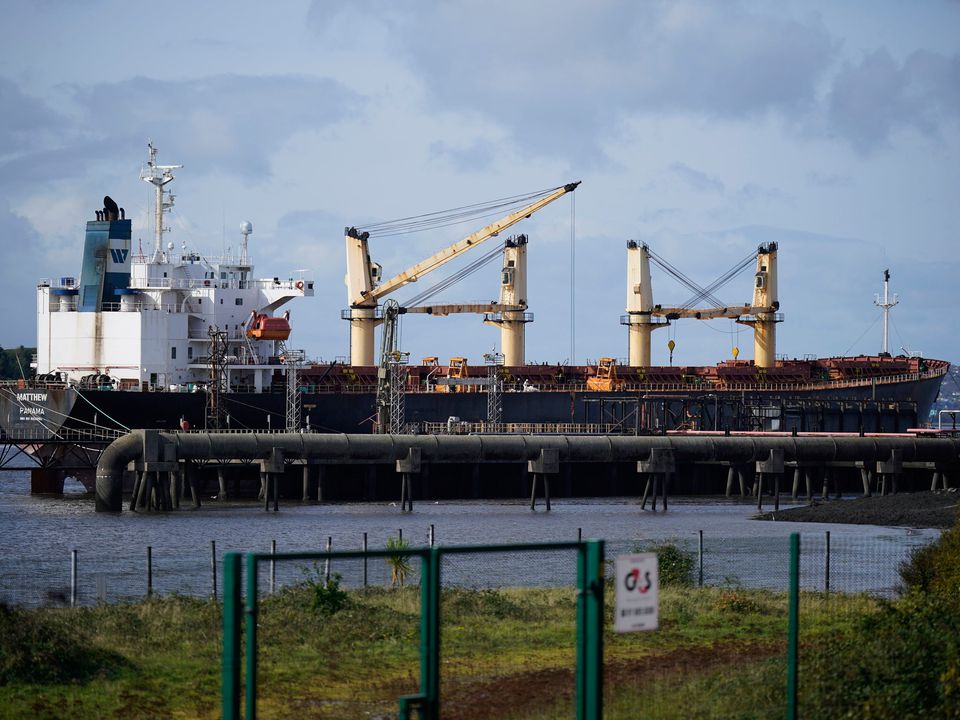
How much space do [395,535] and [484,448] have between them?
48.6ft

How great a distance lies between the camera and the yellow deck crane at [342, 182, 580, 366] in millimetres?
85750

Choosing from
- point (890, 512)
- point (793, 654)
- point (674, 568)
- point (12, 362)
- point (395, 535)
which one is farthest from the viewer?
point (12, 362)

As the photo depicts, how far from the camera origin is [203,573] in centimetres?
2739

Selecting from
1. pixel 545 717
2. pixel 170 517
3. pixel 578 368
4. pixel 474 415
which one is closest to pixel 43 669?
pixel 545 717

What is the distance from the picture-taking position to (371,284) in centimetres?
8712

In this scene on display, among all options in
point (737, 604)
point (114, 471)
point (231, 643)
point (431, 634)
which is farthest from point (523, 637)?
point (114, 471)

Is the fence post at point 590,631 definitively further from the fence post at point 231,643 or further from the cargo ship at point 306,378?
the cargo ship at point 306,378

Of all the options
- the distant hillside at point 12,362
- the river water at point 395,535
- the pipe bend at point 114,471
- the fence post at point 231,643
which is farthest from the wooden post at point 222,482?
the distant hillside at point 12,362

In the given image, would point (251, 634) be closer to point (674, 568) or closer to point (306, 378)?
point (674, 568)

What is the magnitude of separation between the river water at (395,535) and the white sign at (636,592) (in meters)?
10.7

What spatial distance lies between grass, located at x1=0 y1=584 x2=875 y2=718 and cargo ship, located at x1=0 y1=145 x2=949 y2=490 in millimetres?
37674

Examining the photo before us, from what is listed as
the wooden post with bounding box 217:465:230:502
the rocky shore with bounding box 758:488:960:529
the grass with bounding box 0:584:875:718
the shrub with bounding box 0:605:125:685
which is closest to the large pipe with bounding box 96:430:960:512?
the wooden post with bounding box 217:465:230:502

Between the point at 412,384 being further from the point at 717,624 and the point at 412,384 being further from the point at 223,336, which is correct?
the point at 717,624

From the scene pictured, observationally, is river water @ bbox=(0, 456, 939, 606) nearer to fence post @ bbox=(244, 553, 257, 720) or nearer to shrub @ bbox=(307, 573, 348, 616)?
shrub @ bbox=(307, 573, 348, 616)
